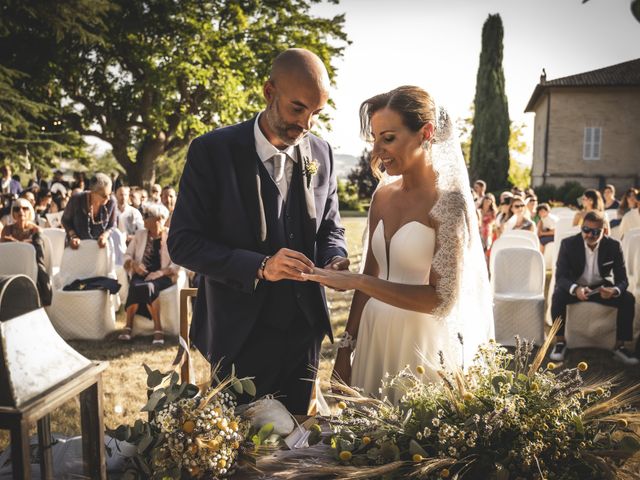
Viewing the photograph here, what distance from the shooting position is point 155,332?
22.5ft

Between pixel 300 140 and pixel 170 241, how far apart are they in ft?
2.23

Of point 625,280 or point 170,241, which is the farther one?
point 625,280

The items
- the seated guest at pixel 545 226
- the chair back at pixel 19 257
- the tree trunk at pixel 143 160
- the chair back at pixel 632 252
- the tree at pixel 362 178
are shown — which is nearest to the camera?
the chair back at pixel 19 257

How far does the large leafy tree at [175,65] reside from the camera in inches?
746

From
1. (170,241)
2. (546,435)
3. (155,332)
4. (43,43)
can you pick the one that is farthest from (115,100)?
(546,435)

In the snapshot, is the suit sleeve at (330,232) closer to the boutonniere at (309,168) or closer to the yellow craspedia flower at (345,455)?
the boutonniere at (309,168)

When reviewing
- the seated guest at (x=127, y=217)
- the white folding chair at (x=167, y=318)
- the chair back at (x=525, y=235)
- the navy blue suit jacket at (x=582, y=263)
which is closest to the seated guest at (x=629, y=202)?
the chair back at (x=525, y=235)

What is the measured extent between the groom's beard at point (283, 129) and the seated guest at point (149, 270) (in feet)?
16.6

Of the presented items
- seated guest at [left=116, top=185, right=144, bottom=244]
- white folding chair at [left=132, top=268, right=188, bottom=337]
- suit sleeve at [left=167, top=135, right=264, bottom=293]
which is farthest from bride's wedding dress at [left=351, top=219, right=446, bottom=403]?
seated guest at [left=116, top=185, right=144, bottom=244]

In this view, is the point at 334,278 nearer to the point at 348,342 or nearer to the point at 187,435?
the point at 348,342

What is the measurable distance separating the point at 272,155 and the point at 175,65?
17.6m

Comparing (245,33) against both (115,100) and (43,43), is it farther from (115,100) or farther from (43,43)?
(43,43)

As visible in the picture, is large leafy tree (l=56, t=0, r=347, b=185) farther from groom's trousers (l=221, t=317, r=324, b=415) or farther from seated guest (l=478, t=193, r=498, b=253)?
groom's trousers (l=221, t=317, r=324, b=415)

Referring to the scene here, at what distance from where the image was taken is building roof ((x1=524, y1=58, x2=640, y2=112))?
97.8 ft
